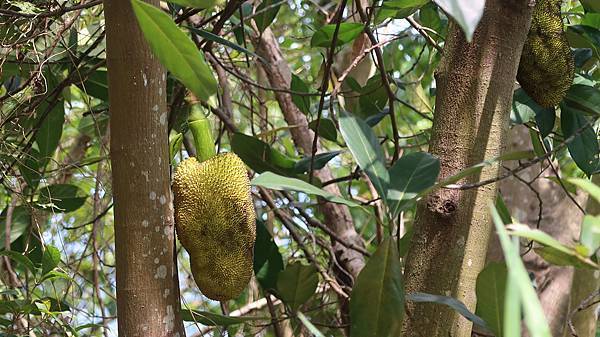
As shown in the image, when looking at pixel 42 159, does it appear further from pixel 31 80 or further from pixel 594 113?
pixel 594 113

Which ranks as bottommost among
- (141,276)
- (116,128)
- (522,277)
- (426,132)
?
(522,277)

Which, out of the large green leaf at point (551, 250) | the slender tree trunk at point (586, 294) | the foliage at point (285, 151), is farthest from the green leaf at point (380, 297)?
the slender tree trunk at point (586, 294)

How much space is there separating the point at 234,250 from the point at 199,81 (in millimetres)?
260

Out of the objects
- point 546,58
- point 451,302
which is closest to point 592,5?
point 546,58

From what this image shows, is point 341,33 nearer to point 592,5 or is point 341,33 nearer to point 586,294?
point 592,5

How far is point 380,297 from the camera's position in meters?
0.60

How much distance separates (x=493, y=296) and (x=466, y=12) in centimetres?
28

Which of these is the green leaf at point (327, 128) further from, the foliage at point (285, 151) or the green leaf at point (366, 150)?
the green leaf at point (366, 150)

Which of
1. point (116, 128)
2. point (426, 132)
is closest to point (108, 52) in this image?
point (116, 128)

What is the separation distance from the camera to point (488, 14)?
2.22 ft

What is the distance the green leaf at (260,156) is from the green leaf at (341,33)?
0.15m

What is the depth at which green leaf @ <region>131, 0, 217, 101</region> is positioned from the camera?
1.59 feet

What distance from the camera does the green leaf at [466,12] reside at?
1.30ft

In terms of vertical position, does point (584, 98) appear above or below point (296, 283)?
above
